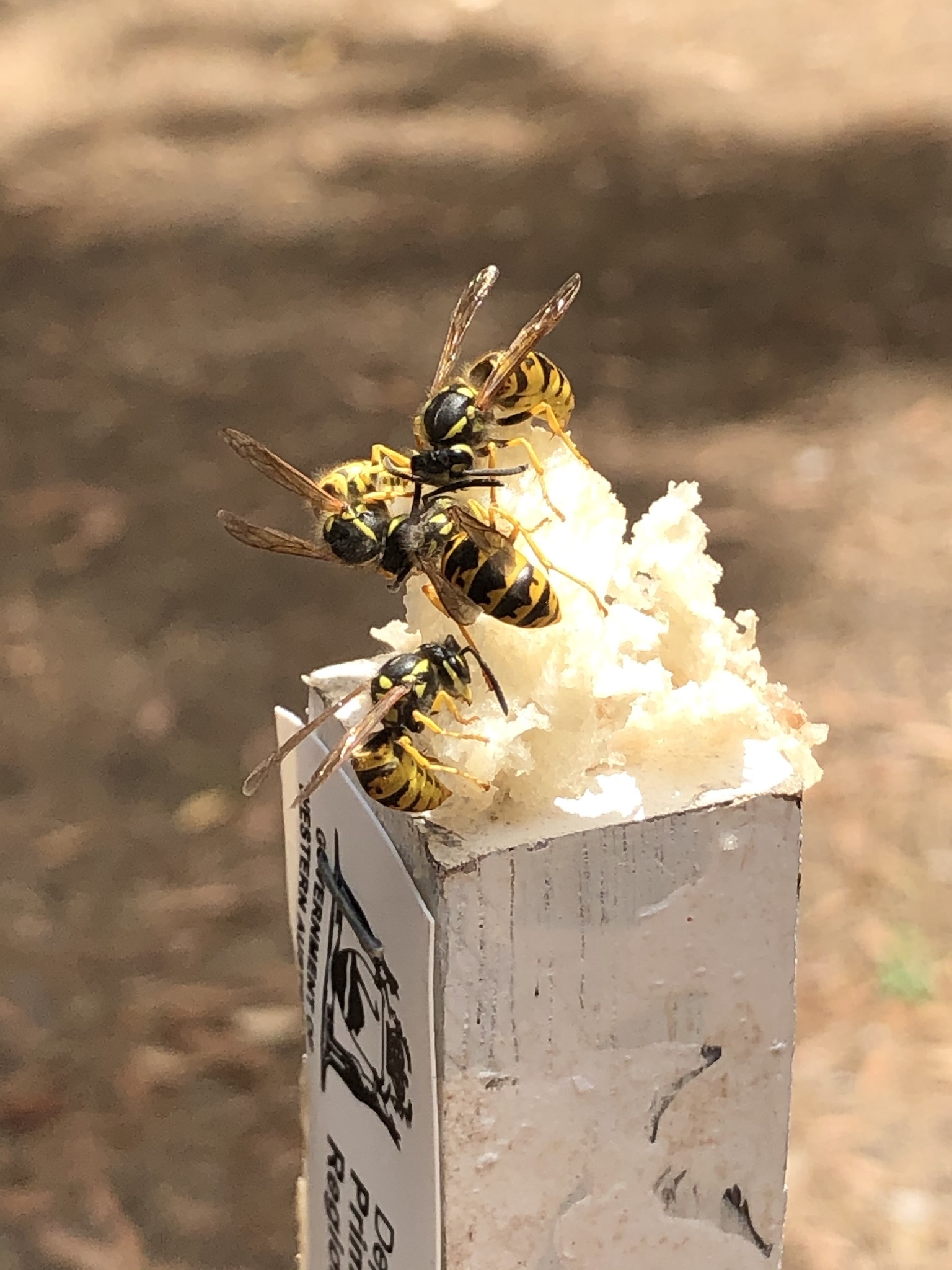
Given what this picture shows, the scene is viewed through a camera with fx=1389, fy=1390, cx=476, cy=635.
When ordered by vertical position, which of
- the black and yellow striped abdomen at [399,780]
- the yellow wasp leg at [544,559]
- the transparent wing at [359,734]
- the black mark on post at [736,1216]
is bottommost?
the black mark on post at [736,1216]

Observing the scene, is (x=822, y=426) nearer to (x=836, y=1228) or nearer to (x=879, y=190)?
(x=879, y=190)

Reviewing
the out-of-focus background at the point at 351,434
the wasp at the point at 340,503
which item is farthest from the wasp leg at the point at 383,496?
the out-of-focus background at the point at 351,434

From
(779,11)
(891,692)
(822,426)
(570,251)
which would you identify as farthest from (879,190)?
(891,692)

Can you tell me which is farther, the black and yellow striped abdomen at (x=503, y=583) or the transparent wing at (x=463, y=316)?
the transparent wing at (x=463, y=316)

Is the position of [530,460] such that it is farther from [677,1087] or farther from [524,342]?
[677,1087]

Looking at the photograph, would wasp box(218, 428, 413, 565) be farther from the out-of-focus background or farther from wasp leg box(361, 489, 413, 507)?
the out-of-focus background

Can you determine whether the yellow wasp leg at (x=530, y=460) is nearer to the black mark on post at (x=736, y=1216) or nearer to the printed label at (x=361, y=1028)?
the printed label at (x=361, y=1028)
